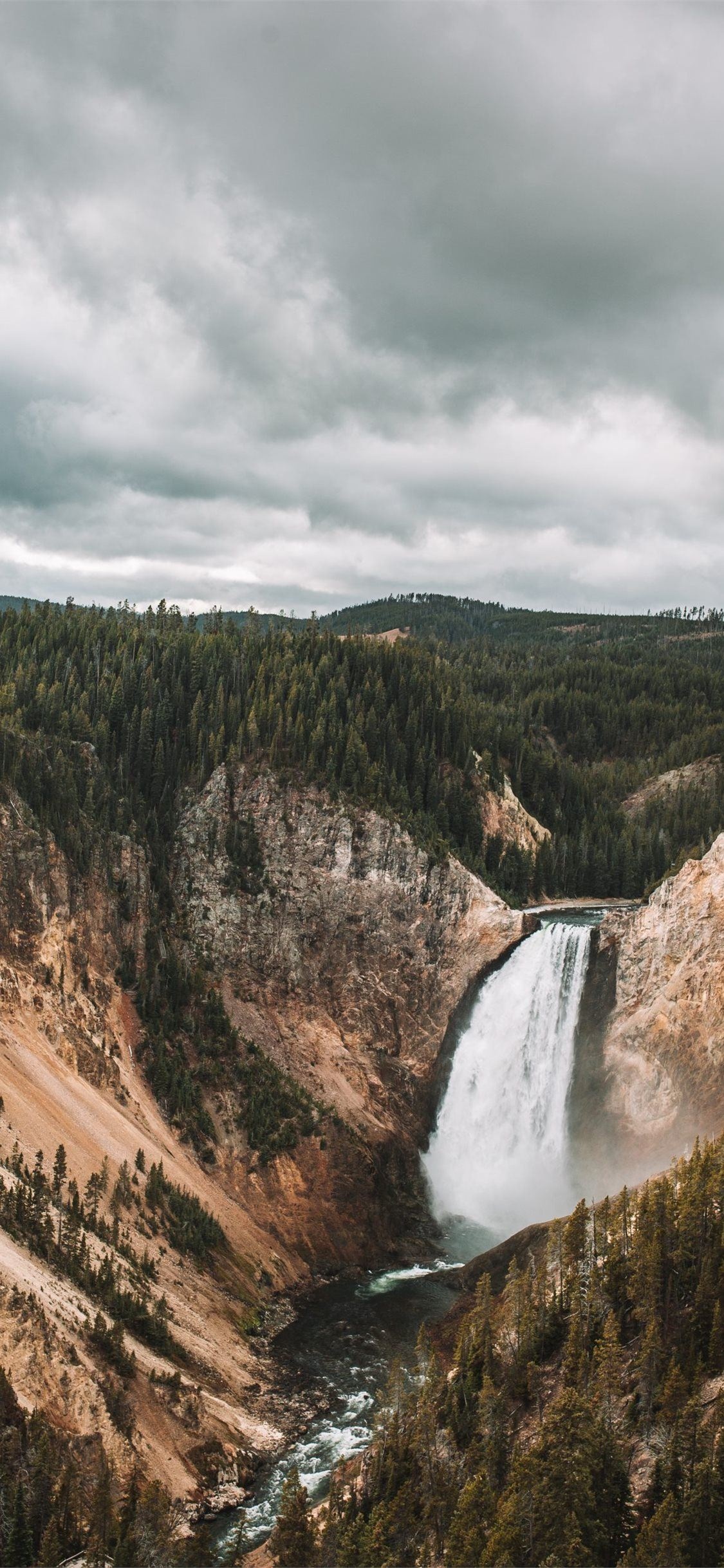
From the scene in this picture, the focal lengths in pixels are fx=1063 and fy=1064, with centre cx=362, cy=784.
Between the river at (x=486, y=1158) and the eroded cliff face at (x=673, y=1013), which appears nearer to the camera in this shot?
the river at (x=486, y=1158)

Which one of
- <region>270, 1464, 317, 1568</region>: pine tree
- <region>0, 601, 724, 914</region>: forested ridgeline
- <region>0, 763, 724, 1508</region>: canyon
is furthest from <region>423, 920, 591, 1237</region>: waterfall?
<region>270, 1464, 317, 1568</region>: pine tree

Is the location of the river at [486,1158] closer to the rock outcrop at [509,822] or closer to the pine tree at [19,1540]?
the rock outcrop at [509,822]

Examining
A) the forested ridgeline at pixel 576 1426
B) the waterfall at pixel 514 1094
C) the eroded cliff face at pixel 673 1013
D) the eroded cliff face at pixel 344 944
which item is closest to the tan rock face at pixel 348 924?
the eroded cliff face at pixel 344 944

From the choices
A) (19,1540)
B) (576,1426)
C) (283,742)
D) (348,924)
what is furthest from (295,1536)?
(283,742)

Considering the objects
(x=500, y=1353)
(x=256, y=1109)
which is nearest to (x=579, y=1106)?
(x=256, y=1109)

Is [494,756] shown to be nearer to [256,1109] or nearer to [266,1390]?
[256,1109]

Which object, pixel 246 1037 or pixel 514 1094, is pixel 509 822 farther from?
pixel 246 1037
